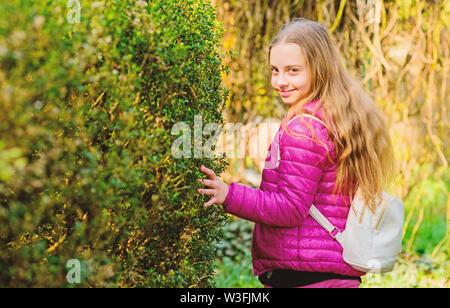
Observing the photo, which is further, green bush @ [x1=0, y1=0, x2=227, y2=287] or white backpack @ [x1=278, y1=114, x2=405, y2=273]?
white backpack @ [x1=278, y1=114, x2=405, y2=273]

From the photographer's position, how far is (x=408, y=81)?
4.36m

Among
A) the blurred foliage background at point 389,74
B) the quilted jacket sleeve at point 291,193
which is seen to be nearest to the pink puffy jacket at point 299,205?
the quilted jacket sleeve at point 291,193

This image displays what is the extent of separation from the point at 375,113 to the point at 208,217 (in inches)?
34.1

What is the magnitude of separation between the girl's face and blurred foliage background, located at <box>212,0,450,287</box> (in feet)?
7.38

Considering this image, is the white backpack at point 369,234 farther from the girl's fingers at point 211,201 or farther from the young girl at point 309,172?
the girl's fingers at point 211,201

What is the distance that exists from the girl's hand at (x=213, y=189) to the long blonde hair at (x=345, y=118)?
371 mm

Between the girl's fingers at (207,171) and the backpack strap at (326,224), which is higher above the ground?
the girl's fingers at (207,171)

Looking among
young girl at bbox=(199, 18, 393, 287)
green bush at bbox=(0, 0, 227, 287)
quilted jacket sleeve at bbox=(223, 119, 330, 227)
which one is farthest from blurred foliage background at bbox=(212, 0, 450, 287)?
green bush at bbox=(0, 0, 227, 287)

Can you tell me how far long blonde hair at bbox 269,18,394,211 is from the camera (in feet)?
6.14

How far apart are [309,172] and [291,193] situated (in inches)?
4.3

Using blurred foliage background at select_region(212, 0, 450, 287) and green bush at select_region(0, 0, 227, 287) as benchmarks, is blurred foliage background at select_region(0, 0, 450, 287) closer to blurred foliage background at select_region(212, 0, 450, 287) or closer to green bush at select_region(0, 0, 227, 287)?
green bush at select_region(0, 0, 227, 287)

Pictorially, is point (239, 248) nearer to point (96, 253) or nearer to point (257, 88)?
point (257, 88)

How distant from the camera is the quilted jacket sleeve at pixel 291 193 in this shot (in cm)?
181

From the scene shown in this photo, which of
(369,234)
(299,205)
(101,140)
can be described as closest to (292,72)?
(299,205)
